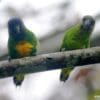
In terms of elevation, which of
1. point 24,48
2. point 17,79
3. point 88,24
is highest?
point 88,24

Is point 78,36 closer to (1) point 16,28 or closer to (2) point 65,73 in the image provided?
(2) point 65,73

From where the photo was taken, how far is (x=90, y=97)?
1.45 m

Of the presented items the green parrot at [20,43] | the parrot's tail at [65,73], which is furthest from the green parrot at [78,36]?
the green parrot at [20,43]

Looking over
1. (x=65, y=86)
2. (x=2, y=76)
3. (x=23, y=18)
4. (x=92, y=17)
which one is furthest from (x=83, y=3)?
(x=2, y=76)

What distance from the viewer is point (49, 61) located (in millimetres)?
1456

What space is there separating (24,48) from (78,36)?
10.7 inches

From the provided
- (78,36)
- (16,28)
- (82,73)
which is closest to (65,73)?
(82,73)

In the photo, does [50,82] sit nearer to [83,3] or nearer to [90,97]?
[90,97]

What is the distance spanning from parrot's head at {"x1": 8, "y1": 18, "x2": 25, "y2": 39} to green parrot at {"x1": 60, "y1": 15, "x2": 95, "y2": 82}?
213mm

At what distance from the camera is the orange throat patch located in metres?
1.45

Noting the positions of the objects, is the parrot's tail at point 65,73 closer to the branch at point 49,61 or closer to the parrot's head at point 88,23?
the branch at point 49,61

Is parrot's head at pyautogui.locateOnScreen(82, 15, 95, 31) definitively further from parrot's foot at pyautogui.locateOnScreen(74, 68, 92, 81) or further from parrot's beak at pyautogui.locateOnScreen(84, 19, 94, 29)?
parrot's foot at pyautogui.locateOnScreen(74, 68, 92, 81)

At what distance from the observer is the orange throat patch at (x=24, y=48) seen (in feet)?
4.75

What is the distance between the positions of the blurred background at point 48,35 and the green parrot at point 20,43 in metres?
0.02
